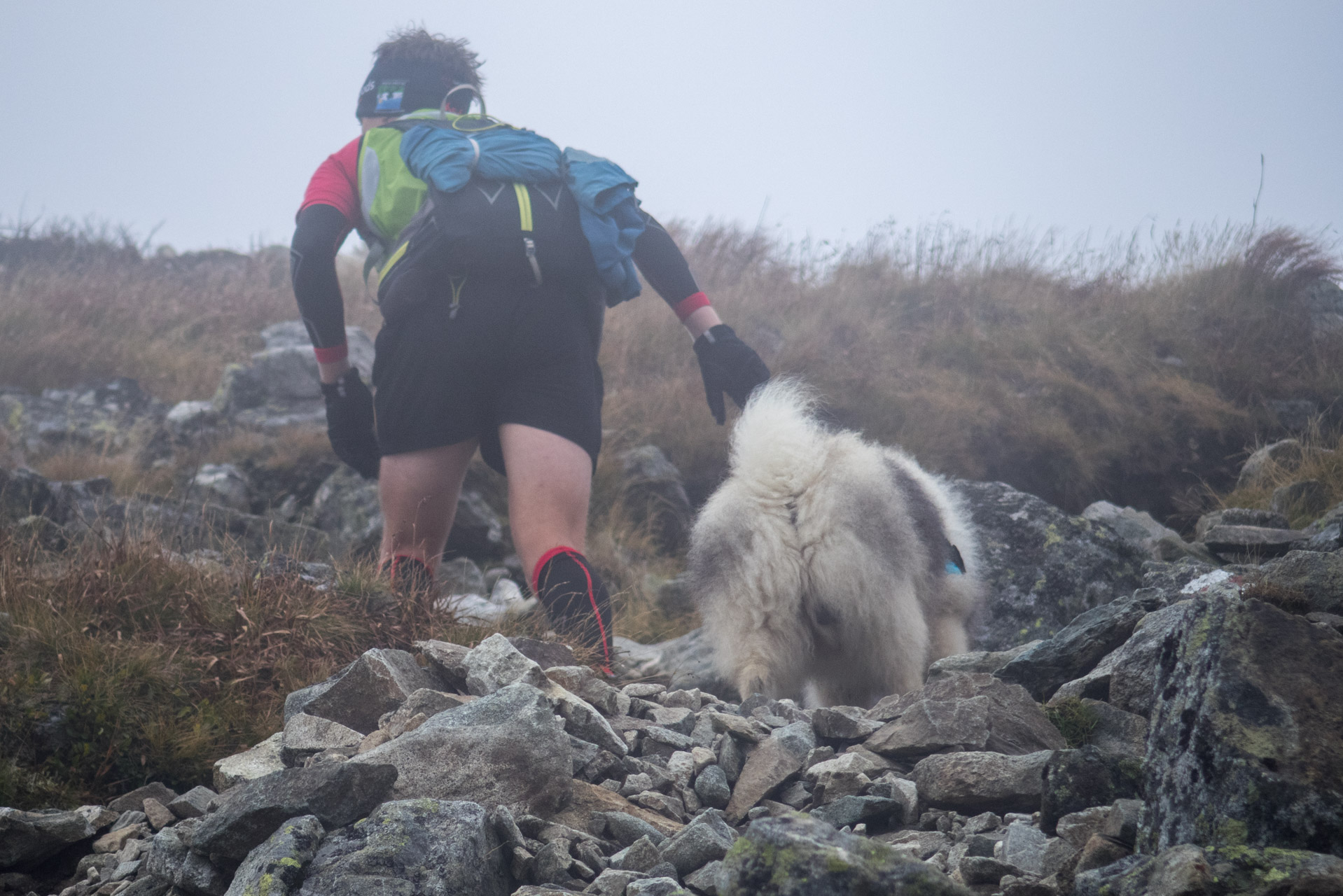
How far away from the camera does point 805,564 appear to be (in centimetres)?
342

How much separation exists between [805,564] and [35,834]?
2473 millimetres

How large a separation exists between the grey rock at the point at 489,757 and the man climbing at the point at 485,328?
1.24 m

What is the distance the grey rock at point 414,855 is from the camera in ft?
4.93

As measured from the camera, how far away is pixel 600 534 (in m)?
6.31

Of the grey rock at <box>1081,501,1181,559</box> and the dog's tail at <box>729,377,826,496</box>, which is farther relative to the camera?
the grey rock at <box>1081,501,1181,559</box>

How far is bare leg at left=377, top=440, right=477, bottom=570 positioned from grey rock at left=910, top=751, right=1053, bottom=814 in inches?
87.9

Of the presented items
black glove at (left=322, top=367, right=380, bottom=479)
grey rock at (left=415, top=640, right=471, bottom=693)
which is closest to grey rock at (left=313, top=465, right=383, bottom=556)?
black glove at (left=322, top=367, right=380, bottom=479)

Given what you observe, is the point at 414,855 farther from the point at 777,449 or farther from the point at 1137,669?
the point at 777,449

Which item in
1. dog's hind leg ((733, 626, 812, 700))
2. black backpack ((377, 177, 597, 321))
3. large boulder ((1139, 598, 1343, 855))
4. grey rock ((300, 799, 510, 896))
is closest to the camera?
large boulder ((1139, 598, 1343, 855))

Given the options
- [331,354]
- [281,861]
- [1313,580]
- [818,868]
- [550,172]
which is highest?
[550,172]

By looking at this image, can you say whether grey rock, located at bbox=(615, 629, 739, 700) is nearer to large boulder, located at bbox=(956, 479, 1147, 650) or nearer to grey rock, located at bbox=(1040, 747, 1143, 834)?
large boulder, located at bbox=(956, 479, 1147, 650)

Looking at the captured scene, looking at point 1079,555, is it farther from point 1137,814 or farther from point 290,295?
point 290,295

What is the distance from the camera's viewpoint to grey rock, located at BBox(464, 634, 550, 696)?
2455 mm

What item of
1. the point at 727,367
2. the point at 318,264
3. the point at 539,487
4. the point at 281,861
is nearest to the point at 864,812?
the point at 281,861
